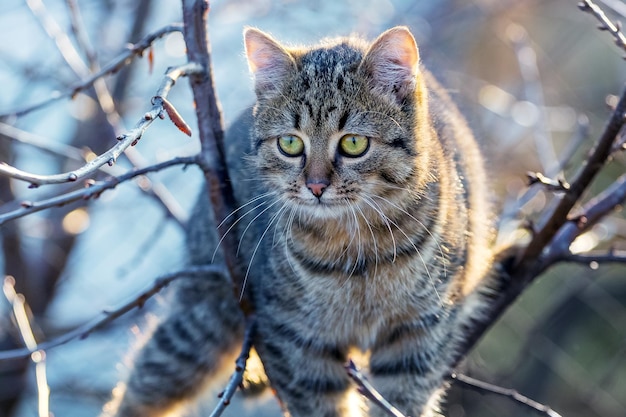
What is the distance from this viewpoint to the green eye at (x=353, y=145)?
216 centimetres

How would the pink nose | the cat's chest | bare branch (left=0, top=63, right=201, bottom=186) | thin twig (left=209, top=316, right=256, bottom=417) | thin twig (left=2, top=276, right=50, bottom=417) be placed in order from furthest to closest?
the cat's chest
thin twig (left=2, top=276, right=50, bottom=417)
the pink nose
thin twig (left=209, top=316, right=256, bottom=417)
bare branch (left=0, top=63, right=201, bottom=186)

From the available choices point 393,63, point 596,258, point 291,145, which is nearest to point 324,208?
point 291,145

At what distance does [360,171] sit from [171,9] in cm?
258

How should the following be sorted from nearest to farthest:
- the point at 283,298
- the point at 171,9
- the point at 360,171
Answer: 1. the point at 360,171
2. the point at 283,298
3. the point at 171,9

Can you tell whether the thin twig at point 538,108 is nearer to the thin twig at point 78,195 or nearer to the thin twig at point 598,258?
the thin twig at point 598,258

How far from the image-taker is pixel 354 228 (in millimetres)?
2311

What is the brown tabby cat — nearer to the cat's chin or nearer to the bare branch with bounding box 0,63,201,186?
the cat's chin

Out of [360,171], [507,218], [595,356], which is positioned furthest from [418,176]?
[595,356]

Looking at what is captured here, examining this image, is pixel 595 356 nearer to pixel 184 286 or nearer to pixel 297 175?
pixel 184 286

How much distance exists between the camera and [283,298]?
2.41 meters

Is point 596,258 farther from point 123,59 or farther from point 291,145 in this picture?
point 123,59

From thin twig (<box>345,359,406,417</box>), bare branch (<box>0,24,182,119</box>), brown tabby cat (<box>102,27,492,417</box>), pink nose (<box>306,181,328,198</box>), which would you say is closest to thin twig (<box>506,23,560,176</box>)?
brown tabby cat (<box>102,27,492,417</box>)

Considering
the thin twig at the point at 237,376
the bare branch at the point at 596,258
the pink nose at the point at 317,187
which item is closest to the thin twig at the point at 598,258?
the bare branch at the point at 596,258

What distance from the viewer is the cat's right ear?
2.33m
